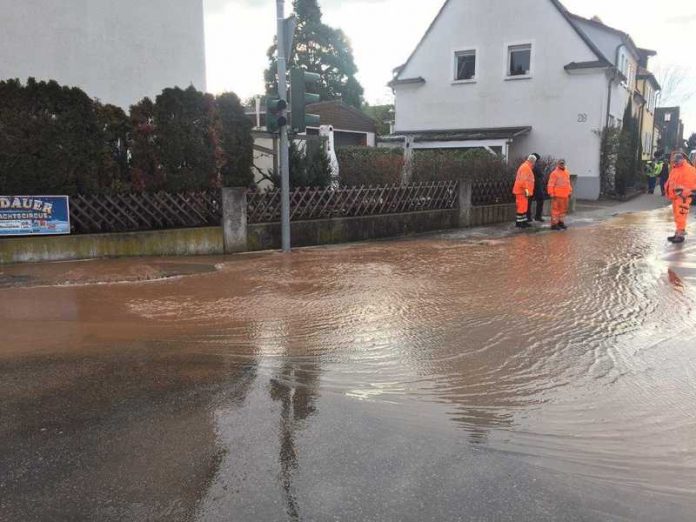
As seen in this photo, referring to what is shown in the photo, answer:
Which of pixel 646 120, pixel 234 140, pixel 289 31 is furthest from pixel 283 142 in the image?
pixel 646 120

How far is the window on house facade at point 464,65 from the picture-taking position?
2792 centimetres

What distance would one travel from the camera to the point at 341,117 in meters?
36.6

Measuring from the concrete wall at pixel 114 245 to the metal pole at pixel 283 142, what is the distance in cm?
119

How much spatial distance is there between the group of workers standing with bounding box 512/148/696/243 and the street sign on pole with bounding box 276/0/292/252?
21.4 feet

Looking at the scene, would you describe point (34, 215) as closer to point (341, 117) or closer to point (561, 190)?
point (561, 190)

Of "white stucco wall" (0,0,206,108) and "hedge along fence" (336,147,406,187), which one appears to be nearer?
"white stucco wall" (0,0,206,108)

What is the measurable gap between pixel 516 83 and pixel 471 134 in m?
3.02

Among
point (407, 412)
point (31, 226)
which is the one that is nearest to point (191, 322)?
point (407, 412)

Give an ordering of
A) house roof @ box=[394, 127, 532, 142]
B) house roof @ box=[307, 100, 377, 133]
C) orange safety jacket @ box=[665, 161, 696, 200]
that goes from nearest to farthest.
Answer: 1. orange safety jacket @ box=[665, 161, 696, 200]
2. house roof @ box=[394, 127, 532, 142]
3. house roof @ box=[307, 100, 377, 133]

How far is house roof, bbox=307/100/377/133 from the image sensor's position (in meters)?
35.2

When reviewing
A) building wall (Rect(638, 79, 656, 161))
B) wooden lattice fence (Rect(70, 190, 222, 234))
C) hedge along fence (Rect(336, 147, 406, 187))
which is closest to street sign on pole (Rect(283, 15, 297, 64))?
wooden lattice fence (Rect(70, 190, 222, 234))

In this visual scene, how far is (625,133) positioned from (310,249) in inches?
832

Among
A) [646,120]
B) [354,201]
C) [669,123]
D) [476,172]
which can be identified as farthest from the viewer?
[669,123]

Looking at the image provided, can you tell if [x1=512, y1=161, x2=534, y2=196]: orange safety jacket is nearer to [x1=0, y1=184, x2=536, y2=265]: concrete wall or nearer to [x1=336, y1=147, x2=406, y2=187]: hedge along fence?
[x1=0, y1=184, x2=536, y2=265]: concrete wall
